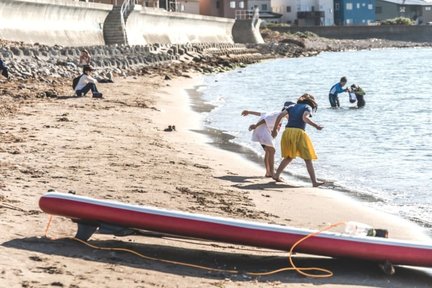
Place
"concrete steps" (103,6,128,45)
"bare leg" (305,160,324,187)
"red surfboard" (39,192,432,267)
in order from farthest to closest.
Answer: "concrete steps" (103,6,128,45) < "bare leg" (305,160,324,187) < "red surfboard" (39,192,432,267)

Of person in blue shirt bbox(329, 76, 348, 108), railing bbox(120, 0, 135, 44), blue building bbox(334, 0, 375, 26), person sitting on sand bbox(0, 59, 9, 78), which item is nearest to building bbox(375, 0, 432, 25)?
blue building bbox(334, 0, 375, 26)

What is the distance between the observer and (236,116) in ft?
77.4

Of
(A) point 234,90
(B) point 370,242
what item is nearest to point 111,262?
(B) point 370,242

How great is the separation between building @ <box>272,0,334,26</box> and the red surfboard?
117 meters

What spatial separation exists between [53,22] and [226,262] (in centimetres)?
3257

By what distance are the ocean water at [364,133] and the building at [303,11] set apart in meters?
79.0

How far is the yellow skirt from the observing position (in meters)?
12.2

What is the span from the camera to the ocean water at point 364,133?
40.6 feet

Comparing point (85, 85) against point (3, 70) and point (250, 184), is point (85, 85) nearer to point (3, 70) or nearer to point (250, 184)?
point (3, 70)

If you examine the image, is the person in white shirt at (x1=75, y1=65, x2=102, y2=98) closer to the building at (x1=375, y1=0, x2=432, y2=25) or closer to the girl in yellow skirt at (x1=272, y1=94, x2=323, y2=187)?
the girl in yellow skirt at (x1=272, y1=94, x2=323, y2=187)

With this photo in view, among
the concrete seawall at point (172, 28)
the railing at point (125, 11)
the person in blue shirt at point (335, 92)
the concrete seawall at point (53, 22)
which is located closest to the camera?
the person in blue shirt at point (335, 92)

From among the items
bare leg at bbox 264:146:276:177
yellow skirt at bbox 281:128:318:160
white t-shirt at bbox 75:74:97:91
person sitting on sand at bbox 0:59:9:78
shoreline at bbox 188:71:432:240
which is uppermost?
person sitting on sand at bbox 0:59:9:78

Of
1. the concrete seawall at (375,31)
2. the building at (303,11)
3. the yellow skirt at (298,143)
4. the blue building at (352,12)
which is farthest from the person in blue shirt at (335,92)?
the blue building at (352,12)

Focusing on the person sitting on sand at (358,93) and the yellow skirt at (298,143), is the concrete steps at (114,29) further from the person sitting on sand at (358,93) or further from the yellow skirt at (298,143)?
the yellow skirt at (298,143)
